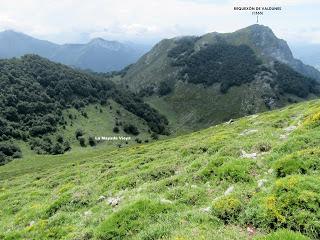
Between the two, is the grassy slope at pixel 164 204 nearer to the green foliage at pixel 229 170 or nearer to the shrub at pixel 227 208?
the green foliage at pixel 229 170

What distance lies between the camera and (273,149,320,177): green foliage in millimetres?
18578

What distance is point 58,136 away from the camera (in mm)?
194125

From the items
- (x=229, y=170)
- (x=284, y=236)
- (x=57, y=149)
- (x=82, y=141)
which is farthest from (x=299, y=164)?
(x=82, y=141)

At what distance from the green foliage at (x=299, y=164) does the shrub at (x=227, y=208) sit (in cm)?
353

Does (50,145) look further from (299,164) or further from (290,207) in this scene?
(290,207)

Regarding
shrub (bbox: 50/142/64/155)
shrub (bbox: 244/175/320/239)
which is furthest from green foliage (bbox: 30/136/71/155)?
shrub (bbox: 244/175/320/239)

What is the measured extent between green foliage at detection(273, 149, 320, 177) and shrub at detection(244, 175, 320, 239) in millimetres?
2127

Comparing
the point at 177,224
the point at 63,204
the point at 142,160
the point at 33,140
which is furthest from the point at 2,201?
the point at 33,140

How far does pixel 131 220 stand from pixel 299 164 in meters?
8.14

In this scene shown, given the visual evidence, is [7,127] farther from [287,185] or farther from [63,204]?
[287,185]

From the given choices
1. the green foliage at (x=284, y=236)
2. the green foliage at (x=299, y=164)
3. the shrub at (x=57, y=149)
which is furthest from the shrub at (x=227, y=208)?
the shrub at (x=57, y=149)

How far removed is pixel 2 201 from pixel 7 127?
6000 inches

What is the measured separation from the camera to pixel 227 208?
15797 millimetres

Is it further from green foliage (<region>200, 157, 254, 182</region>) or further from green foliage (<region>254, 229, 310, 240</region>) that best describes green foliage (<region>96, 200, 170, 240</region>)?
green foliage (<region>254, 229, 310, 240</region>)
